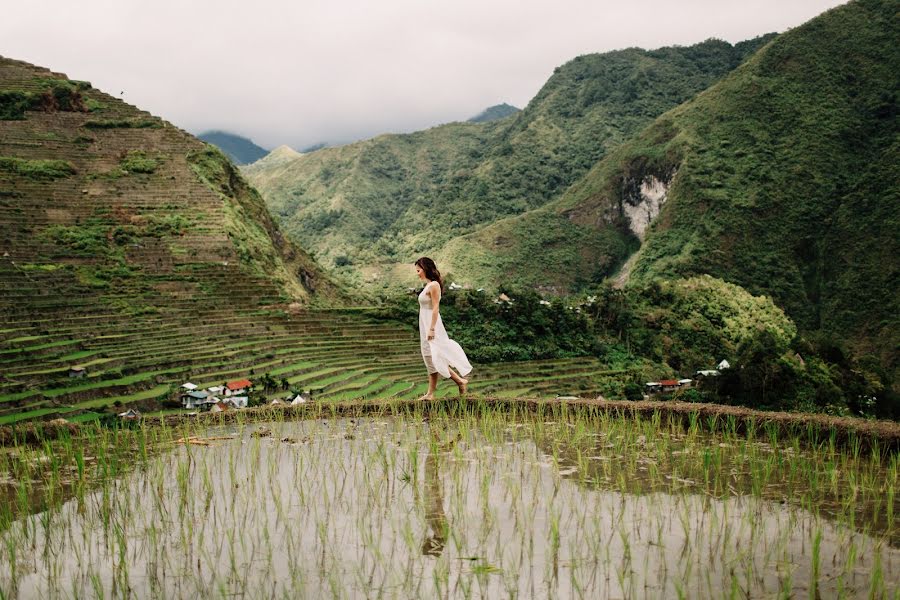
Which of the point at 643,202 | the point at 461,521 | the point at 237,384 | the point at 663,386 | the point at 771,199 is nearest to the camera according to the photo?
the point at 461,521

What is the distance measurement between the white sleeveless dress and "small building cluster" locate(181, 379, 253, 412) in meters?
9.02

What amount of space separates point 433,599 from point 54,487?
4.01 meters

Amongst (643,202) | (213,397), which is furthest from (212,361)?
(643,202)

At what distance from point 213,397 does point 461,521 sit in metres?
14.1

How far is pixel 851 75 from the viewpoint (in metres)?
100

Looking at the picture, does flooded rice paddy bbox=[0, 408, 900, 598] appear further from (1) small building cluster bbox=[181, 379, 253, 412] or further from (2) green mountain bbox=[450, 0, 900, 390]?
(2) green mountain bbox=[450, 0, 900, 390]

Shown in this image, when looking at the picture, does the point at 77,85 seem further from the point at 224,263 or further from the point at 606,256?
the point at 606,256

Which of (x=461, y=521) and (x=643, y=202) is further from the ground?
(x=643, y=202)

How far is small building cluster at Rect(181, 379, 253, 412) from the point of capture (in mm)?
16906

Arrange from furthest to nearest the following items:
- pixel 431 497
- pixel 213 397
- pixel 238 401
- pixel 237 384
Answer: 1. pixel 237 384
2. pixel 213 397
3. pixel 238 401
4. pixel 431 497

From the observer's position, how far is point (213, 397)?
1739 centimetres

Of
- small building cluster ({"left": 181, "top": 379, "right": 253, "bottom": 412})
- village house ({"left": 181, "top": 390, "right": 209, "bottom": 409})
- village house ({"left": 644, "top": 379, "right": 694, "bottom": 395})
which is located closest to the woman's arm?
small building cluster ({"left": 181, "top": 379, "right": 253, "bottom": 412})

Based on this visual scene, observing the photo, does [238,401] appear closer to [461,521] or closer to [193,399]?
[193,399]

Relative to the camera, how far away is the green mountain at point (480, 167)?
13825 cm
